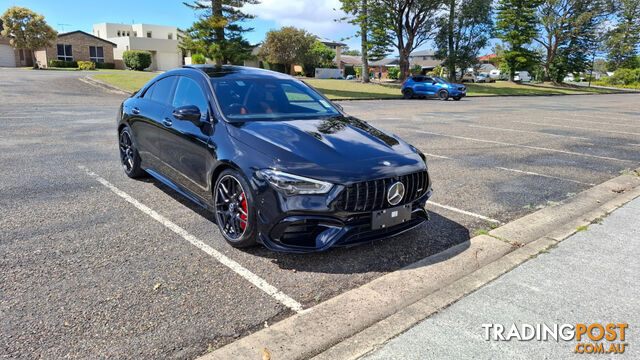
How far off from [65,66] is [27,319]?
58902 millimetres

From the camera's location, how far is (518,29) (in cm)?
4994

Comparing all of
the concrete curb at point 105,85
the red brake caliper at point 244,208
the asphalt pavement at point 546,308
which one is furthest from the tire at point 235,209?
the concrete curb at point 105,85

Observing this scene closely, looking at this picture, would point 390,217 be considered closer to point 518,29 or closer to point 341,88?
point 341,88

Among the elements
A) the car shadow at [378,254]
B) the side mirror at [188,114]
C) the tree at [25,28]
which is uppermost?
the tree at [25,28]

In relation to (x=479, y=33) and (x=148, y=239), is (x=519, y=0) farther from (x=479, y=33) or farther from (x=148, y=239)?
(x=148, y=239)

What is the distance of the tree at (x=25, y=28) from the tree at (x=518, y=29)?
162 ft

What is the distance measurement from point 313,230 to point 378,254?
77 centimetres

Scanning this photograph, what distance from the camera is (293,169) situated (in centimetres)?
338

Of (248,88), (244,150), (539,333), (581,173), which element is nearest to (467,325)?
(539,333)

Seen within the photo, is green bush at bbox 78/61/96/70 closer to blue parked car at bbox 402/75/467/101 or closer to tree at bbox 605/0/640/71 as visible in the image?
blue parked car at bbox 402/75/467/101

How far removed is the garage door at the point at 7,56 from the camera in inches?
2132

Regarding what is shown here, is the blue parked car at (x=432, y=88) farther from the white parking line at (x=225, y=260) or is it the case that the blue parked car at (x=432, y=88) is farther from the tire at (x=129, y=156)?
the white parking line at (x=225, y=260)

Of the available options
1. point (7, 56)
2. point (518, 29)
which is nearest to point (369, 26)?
point (518, 29)

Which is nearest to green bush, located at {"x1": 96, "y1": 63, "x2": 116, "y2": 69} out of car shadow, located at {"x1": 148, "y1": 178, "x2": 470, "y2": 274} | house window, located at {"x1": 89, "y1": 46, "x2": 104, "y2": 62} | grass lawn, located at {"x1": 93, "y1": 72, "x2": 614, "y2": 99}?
house window, located at {"x1": 89, "y1": 46, "x2": 104, "y2": 62}
